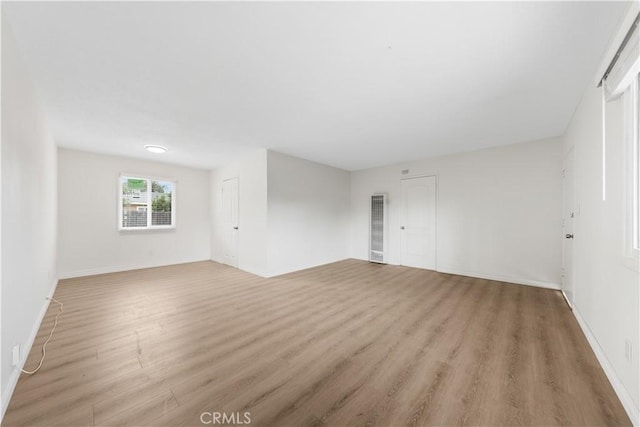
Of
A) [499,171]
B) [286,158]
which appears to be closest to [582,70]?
[499,171]

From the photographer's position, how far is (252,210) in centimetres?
497

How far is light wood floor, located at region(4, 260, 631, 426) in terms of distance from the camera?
146 cm

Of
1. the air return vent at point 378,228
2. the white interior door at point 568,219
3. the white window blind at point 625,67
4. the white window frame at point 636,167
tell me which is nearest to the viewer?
the white window blind at point 625,67

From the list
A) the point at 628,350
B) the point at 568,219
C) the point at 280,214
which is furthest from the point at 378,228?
the point at 628,350

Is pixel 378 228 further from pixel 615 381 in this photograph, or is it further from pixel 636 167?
pixel 636 167

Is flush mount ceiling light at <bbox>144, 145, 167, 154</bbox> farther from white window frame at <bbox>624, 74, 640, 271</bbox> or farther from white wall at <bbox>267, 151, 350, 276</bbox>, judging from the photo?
white window frame at <bbox>624, 74, 640, 271</bbox>

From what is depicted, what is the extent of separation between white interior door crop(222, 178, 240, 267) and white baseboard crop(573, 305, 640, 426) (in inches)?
217

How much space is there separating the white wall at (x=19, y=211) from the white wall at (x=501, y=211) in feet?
19.1

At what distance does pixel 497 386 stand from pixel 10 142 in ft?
12.8

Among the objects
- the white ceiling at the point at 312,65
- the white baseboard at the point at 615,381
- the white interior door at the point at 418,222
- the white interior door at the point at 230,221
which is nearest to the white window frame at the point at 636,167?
the white ceiling at the point at 312,65

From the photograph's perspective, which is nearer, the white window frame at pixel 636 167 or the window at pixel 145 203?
the white window frame at pixel 636 167

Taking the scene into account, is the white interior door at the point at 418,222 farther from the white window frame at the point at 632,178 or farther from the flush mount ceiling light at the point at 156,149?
the flush mount ceiling light at the point at 156,149

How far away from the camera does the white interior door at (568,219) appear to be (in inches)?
121

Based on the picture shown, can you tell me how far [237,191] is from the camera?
5.44m
